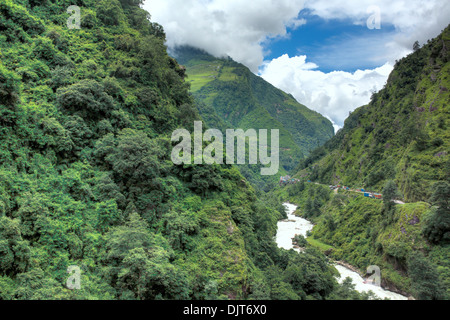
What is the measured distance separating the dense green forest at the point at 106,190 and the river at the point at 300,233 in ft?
46.3

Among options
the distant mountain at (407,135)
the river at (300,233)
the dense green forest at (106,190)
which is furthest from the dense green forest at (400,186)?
the dense green forest at (106,190)

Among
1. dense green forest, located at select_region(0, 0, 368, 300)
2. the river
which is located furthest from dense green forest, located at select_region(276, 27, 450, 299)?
dense green forest, located at select_region(0, 0, 368, 300)

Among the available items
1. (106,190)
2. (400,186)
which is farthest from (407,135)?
(106,190)

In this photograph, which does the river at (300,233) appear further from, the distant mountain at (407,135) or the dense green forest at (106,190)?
the distant mountain at (407,135)

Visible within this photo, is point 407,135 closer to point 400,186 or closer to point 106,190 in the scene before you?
point 400,186

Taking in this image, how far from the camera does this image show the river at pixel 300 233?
42.6 m

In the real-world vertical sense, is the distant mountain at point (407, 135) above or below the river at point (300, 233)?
above

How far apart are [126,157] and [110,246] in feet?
28.3

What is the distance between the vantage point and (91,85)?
2666 centimetres

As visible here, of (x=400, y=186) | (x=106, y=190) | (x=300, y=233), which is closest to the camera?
(x=106, y=190)

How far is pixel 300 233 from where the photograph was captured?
74938mm

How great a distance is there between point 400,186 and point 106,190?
57324mm
